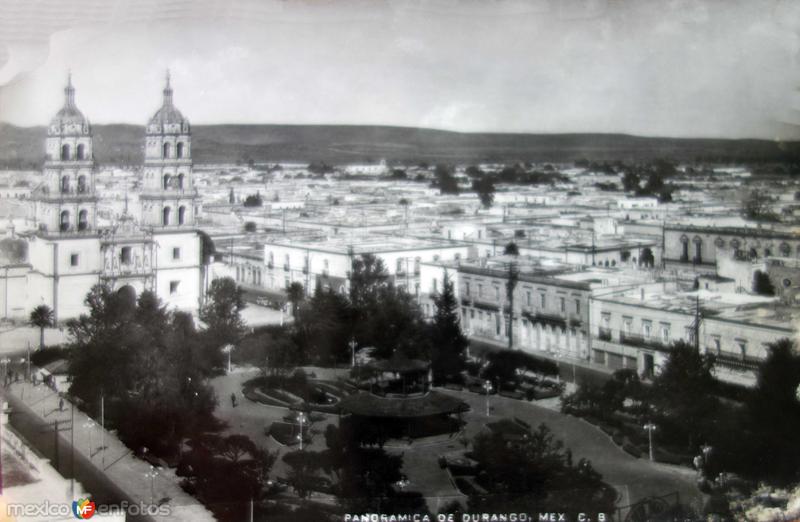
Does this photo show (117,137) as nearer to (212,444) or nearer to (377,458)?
(212,444)

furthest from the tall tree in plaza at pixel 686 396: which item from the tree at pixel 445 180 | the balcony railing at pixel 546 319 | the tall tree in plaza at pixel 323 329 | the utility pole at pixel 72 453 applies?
the utility pole at pixel 72 453

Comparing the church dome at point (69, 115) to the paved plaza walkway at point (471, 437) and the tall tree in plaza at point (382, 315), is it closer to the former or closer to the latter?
the paved plaza walkway at point (471, 437)

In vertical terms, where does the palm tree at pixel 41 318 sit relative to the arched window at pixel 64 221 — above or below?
below

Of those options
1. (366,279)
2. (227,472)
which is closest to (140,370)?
(227,472)

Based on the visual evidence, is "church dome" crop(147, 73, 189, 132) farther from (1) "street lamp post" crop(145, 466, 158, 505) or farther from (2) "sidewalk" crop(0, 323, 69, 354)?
(1) "street lamp post" crop(145, 466, 158, 505)

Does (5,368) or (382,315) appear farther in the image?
(382,315)

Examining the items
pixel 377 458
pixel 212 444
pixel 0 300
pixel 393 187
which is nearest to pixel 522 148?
pixel 393 187

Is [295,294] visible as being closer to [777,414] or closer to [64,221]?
[64,221]
